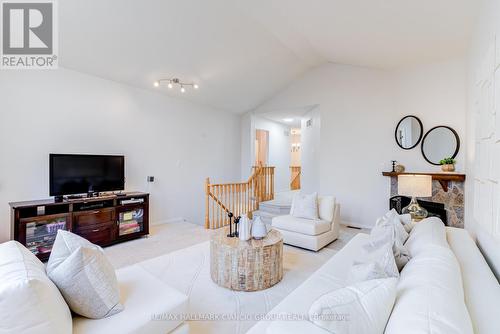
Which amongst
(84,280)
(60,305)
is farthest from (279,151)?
(60,305)

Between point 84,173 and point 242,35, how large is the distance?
3.20 m

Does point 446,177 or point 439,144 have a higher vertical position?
point 439,144

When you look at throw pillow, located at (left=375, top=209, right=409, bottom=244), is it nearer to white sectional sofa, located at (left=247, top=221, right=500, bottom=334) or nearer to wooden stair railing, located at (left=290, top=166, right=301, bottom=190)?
white sectional sofa, located at (left=247, top=221, right=500, bottom=334)

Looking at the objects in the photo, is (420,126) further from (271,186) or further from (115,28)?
(115,28)

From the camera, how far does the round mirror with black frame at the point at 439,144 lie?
4078 mm

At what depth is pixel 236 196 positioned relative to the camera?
219 inches

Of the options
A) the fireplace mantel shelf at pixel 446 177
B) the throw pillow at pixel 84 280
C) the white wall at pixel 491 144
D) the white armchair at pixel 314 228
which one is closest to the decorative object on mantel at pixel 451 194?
the fireplace mantel shelf at pixel 446 177

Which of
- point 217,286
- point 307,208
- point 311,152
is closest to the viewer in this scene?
point 217,286

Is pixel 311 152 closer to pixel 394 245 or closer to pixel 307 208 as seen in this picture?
pixel 307 208

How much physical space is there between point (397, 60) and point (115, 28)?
4.39 metres

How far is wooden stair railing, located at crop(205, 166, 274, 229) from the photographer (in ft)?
16.4

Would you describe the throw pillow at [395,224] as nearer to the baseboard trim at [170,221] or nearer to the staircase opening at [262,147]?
the baseboard trim at [170,221]

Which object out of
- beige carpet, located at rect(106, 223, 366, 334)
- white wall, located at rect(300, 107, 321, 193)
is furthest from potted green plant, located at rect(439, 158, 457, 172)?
white wall, located at rect(300, 107, 321, 193)

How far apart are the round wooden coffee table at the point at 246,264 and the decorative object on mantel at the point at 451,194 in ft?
10.5
